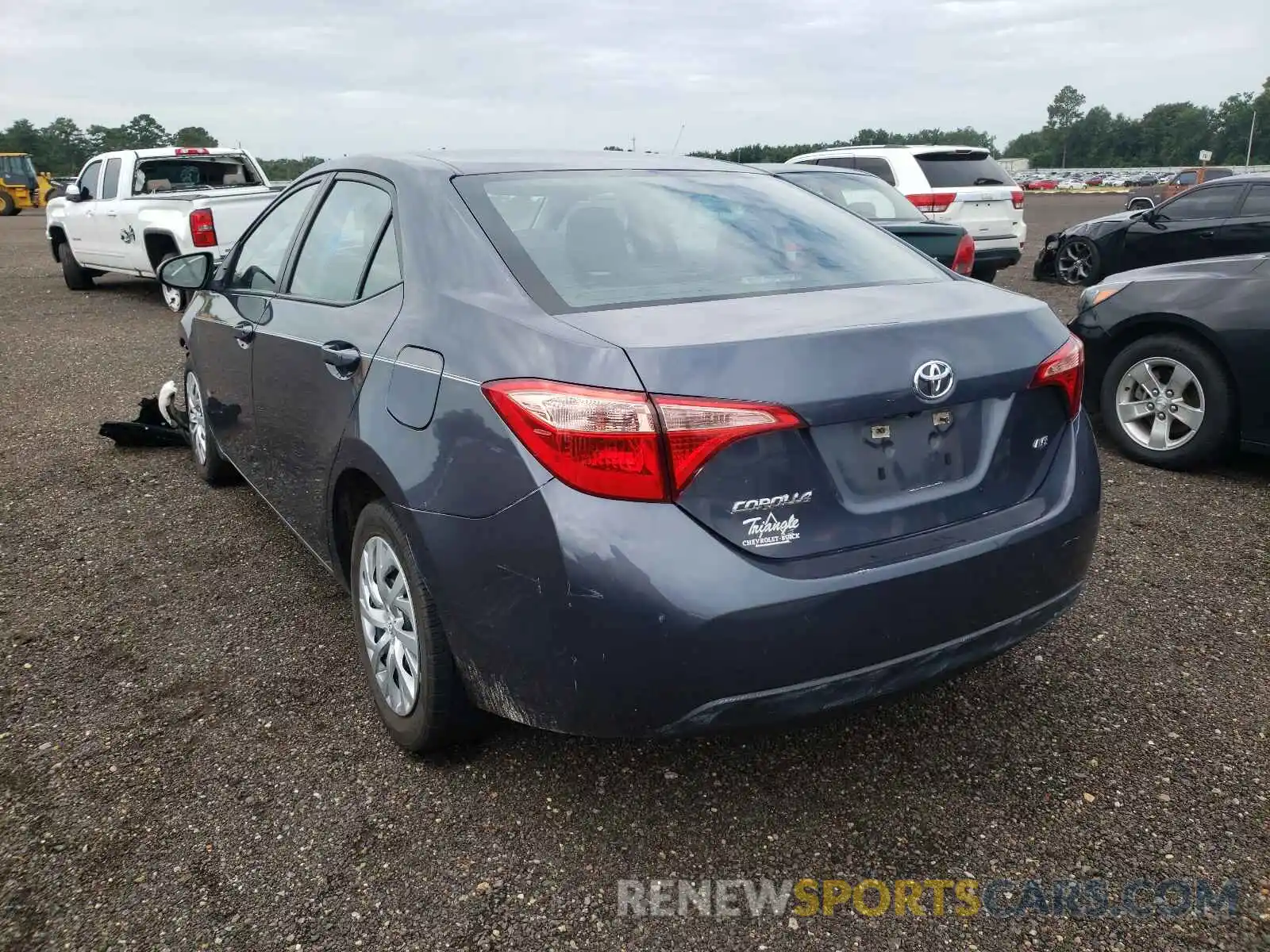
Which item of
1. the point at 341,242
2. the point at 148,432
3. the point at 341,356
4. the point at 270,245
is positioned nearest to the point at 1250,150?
the point at 148,432

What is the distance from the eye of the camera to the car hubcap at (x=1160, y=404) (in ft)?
16.8

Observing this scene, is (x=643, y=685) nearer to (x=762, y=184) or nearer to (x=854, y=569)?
(x=854, y=569)

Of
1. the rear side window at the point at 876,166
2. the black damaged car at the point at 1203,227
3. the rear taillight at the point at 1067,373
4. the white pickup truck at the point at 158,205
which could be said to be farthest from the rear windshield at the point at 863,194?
the rear taillight at the point at 1067,373

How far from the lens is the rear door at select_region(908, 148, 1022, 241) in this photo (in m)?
11.7

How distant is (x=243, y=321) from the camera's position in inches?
146

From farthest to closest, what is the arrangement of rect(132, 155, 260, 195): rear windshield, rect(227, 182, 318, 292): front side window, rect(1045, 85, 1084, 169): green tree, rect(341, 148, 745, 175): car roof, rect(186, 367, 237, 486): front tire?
1. rect(1045, 85, 1084, 169): green tree
2. rect(132, 155, 260, 195): rear windshield
3. rect(186, 367, 237, 486): front tire
4. rect(227, 182, 318, 292): front side window
5. rect(341, 148, 745, 175): car roof

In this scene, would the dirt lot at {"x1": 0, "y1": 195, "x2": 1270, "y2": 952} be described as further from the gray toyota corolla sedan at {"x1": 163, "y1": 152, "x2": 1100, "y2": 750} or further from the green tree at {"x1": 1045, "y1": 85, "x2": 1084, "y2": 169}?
the green tree at {"x1": 1045, "y1": 85, "x2": 1084, "y2": 169}

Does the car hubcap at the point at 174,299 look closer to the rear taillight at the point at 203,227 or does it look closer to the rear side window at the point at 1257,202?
the rear taillight at the point at 203,227

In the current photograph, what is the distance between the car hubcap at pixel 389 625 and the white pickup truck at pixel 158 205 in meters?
8.05

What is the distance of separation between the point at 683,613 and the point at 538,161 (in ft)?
5.60

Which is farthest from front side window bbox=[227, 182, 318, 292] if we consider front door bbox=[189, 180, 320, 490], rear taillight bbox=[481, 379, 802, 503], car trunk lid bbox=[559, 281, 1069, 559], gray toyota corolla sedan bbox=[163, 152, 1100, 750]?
rear taillight bbox=[481, 379, 802, 503]

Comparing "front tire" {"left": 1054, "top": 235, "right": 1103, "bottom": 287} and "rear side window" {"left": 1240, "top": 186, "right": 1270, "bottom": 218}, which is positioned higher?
"rear side window" {"left": 1240, "top": 186, "right": 1270, "bottom": 218}

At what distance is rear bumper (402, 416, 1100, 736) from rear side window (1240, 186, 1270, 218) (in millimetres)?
9943

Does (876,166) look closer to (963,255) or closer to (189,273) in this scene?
(963,255)
